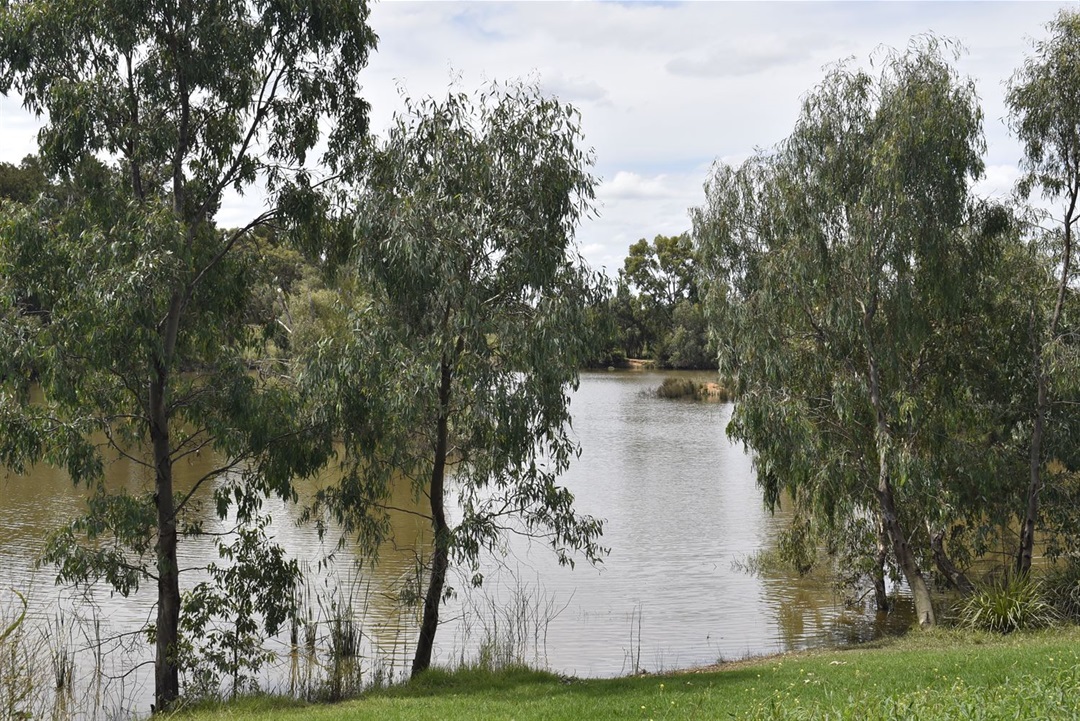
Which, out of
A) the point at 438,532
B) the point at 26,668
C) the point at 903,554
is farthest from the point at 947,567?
the point at 26,668

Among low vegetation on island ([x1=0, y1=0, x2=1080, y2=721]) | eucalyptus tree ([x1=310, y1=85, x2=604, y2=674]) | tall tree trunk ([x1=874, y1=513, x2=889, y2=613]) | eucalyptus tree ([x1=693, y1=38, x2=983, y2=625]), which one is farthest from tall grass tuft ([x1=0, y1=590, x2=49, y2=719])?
tall tree trunk ([x1=874, y1=513, x2=889, y2=613])

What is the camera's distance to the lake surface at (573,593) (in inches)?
526

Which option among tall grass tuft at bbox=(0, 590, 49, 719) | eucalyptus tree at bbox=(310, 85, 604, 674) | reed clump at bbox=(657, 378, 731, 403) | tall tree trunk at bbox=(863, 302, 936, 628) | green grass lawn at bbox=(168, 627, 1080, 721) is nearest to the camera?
→ green grass lawn at bbox=(168, 627, 1080, 721)

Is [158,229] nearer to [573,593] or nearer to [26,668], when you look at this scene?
[26,668]

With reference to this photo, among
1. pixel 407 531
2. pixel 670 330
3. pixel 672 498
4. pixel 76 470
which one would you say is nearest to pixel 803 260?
pixel 76 470

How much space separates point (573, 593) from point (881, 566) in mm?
4858

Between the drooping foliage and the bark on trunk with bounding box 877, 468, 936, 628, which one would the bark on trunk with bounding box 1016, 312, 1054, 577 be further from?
the bark on trunk with bounding box 877, 468, 936, 628

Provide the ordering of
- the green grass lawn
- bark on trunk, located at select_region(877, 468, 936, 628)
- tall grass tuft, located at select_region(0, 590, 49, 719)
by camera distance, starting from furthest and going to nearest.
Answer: bark on trunk, located at select_region(877, 468, 936, 628), tall grass tuft, located at select_region(0, 590, 49, 719), the green grass lawn

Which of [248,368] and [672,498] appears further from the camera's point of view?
[672,498]

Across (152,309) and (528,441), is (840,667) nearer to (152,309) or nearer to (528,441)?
(528,441)

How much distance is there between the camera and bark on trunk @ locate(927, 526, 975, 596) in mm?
14328

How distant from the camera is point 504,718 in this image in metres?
8.73

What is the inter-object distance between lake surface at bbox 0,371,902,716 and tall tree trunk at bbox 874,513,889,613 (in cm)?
43

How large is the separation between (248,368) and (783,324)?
711 centimetres
